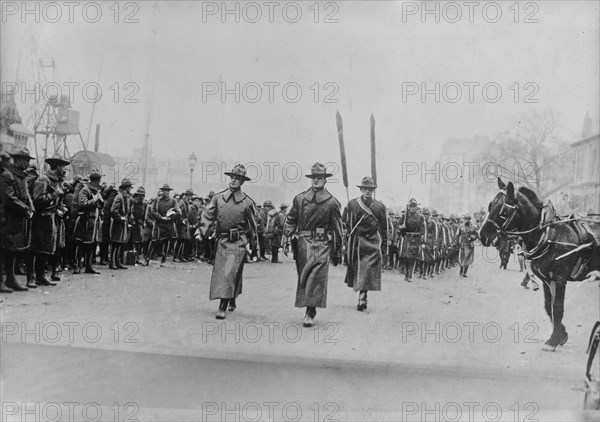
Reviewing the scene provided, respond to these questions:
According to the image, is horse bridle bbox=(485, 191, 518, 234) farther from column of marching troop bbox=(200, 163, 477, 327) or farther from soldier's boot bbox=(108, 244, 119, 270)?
soldier's boot bbox=(108, 244, 119, 270)

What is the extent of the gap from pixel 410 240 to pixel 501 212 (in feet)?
9.97

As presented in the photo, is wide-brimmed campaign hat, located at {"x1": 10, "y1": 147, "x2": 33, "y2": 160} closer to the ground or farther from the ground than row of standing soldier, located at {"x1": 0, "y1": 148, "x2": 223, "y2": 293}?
farther from the ground

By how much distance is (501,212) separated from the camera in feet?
16.1

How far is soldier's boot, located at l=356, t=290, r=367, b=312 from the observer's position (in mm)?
5776

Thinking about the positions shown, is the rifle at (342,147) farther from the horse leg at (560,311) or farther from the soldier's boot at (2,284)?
the soldier's boot at (2,284)

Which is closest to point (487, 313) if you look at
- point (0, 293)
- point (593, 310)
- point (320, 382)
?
point (593, 310)

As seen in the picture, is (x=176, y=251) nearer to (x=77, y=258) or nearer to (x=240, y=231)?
(x=77, y=258)

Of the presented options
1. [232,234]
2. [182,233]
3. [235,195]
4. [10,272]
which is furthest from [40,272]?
[182,233]

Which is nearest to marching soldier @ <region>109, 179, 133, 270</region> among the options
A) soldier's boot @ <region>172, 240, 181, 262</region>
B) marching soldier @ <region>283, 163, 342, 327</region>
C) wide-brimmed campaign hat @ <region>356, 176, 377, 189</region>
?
soldier's boot @ <region>172, 240, 181, 262</region>

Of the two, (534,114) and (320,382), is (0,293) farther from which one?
(534,114)

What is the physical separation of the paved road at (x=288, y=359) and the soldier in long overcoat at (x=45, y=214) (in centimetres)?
86

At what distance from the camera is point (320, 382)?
4633 millimetres

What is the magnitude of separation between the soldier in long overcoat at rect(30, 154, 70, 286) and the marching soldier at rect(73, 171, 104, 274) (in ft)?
3.15

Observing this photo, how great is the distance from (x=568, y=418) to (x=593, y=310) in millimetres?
1086
